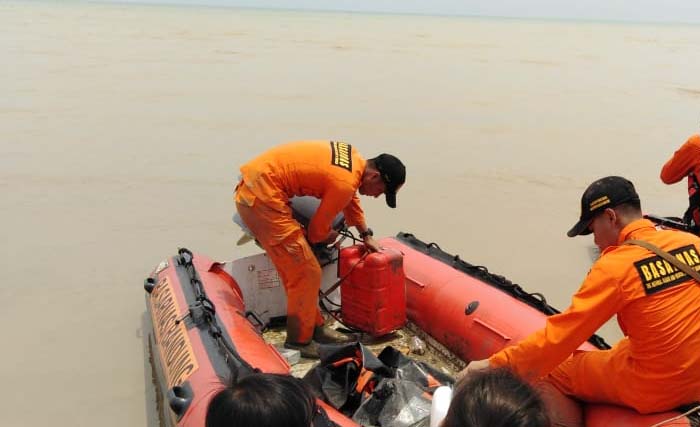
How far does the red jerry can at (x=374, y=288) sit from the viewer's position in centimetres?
338

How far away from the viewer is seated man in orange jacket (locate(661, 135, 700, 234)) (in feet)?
12.7

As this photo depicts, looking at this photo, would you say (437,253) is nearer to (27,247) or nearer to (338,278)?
(338,278)

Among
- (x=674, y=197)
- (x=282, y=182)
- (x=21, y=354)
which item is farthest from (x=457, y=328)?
(x=674, y=197)

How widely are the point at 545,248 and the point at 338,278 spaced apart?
2860 mm

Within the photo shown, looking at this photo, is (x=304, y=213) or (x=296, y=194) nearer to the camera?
(x=296, y=194)

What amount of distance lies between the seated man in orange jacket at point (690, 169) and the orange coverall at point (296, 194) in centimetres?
210

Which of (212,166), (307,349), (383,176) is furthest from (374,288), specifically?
(212,166)

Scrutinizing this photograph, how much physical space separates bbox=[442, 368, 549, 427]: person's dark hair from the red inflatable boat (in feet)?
3.20

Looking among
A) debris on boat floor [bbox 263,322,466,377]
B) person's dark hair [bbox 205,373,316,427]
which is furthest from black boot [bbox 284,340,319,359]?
person's dark hair [bbox 205,373,316,427]

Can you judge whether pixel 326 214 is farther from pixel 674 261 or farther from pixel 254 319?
pixel 674 261

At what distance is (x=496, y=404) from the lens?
1.17 m

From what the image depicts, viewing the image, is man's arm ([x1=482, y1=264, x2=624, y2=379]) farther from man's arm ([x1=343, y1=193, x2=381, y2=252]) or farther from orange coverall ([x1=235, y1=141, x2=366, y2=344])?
man's arm ([x1=343, y1=193, x2=381, y2=252])

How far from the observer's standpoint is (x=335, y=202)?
3.06 metres

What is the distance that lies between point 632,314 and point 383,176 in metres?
1.42
